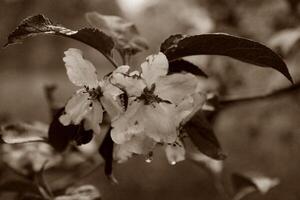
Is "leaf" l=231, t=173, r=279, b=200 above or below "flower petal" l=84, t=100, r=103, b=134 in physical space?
below

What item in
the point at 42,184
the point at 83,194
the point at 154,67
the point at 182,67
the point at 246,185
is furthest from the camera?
the point at 246,185

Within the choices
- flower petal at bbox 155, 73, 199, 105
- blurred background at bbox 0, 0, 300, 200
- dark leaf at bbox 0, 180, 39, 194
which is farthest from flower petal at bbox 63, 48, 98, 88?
blurred background at bbox 0, 0, 300, 200

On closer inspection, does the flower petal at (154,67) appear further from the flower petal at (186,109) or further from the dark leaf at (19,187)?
the dark leaf at (19,187)

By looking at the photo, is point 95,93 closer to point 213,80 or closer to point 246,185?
point 246,185

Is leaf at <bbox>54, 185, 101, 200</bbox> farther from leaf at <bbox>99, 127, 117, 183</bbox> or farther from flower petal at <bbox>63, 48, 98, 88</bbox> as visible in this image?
flower petal at <bbox>63, 48, 98, 88</bbox>

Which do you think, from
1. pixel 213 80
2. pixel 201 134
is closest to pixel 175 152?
pixel 201 134

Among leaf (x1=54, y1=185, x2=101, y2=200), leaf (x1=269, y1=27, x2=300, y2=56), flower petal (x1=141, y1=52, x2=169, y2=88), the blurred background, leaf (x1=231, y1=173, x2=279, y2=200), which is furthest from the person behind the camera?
the blurred background
